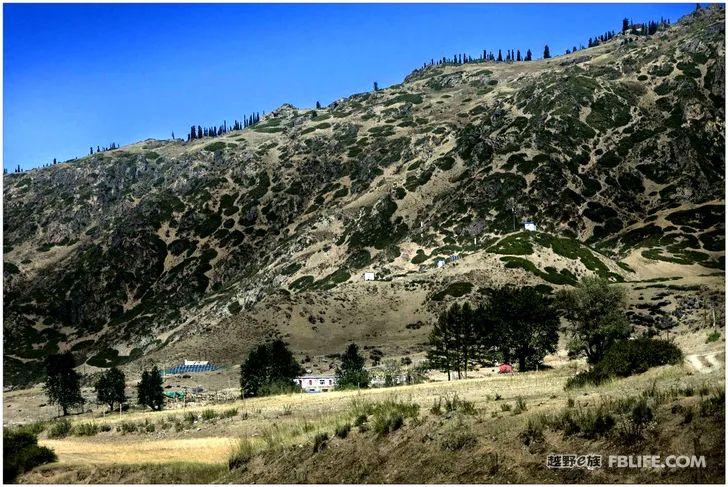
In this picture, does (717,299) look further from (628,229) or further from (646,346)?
(646,346)

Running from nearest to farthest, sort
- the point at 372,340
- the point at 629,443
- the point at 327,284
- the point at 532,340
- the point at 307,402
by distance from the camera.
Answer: the point at 629,443
the point at 307,402
the point at 532,340
the point at 372,340
the point at 327,284

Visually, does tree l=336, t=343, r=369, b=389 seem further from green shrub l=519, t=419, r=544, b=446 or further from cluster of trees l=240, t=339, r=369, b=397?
green shrub l=519, t=419, r=544, b=446

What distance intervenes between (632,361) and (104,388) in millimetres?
69264

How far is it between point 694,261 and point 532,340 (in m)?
117

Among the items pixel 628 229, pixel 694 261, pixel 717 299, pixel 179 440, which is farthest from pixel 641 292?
pixel 179 440

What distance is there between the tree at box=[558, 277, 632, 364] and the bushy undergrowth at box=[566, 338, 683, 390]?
21808 mm

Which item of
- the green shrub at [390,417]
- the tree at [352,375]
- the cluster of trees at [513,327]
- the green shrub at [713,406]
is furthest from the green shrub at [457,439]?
the cluster of trees at [513,327]

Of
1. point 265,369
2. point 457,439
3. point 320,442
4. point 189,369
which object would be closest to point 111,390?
point 265,369

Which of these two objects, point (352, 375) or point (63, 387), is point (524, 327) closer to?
point (352, 375)

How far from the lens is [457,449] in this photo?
1864 cm

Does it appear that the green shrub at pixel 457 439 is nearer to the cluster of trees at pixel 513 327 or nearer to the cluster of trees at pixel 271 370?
the cluster of trees at pixel 513 327

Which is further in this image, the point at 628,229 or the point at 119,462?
the point at 628,229

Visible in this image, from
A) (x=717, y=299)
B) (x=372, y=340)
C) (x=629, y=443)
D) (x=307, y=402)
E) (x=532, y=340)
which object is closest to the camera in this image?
(x=629, y=443)

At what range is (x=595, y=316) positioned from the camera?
56281 mm
